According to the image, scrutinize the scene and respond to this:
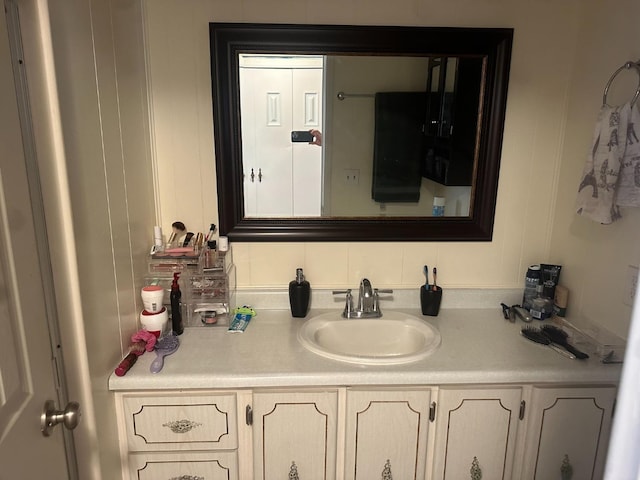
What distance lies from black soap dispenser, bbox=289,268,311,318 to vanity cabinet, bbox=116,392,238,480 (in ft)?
1.47

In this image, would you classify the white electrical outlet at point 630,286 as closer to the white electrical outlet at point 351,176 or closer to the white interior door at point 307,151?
the white electrical outlet at point 351,176

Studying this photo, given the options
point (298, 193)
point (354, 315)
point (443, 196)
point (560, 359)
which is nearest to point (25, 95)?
point (298, 193)

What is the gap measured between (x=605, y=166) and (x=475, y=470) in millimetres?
1072

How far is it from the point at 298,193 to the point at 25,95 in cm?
94

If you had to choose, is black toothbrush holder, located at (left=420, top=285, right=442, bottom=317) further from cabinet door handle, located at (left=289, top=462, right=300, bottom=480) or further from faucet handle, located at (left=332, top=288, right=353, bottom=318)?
cabinet door handle, located at (left=289, top=462, right=300, bottom=480)

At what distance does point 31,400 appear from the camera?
94cm

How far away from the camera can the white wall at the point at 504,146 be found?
1608 mm

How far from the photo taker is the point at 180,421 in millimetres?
1400

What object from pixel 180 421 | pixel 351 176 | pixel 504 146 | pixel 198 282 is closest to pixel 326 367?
pixel 180 421

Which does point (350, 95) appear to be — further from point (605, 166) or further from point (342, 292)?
point (605, 166)

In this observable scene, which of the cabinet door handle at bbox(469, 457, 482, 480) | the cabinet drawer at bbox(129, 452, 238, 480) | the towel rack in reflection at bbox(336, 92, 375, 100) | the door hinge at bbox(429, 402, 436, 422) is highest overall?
the towel rack in reflection at bbox(336, 92, 375, 100)

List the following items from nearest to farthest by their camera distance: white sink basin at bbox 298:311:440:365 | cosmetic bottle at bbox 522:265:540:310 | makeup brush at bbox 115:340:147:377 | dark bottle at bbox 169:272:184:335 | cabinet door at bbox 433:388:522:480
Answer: makeup brush at bbox 115:340:147:377
cabinet door at bbox 433:388:522:480
dark bottle at bbox 169:272:184:335
white sink basin at bbox 298:311:440:365
cosmetic bottle at bbox 522:265:540:310

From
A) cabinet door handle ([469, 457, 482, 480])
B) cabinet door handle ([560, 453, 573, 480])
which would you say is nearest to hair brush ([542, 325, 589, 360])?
cabinet door handle ([560, 453, 573, 480])

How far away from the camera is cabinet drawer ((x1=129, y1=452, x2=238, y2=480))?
1425mm
